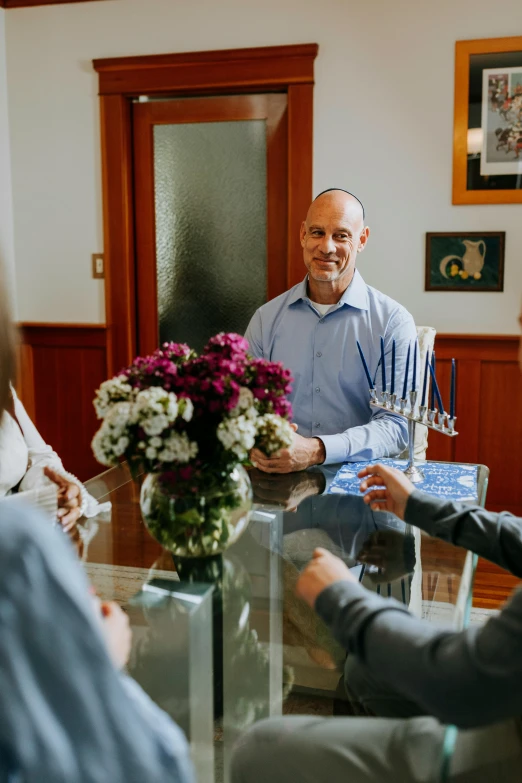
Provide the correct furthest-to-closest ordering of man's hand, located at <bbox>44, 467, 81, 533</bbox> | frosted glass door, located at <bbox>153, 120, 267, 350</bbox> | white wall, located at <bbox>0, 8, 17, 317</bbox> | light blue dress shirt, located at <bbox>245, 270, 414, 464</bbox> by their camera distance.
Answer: white wall, located at <bbox>0, 8, 17, 317</bbox> < frosted glass door, located at <bbox>153, 120, 267, 350</bbox> < light blue dress shirt, located at <bbox>245, 270, 414, 464</bbox> < man's hand, located at <bbox>44, 467, 81, 533</bbox>

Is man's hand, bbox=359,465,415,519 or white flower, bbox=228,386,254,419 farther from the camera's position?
man's hand, bbox=359,465,415,519

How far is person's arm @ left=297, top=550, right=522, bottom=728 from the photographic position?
0.91m

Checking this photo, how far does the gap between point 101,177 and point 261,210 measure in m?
0.86

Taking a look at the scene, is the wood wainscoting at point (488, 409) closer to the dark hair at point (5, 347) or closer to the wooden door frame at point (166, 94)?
the wooden door frame at point (166, 94)


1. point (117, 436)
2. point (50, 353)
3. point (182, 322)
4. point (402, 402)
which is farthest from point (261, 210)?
point (117, 436)

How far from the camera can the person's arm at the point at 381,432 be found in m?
2.08

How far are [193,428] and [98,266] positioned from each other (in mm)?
2866

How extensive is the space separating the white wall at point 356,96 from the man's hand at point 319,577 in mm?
2592

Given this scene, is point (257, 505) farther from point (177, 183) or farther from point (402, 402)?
point (177, 183)

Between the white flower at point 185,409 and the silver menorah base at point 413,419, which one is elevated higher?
the white flower at point 185,409

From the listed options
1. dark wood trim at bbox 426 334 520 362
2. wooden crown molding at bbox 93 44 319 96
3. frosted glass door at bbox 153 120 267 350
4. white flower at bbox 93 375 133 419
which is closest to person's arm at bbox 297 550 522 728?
white flower at bbox 93 375 133 419

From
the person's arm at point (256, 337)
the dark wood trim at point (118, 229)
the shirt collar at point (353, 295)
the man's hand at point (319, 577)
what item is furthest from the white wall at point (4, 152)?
the man's hand at point (319, 577)

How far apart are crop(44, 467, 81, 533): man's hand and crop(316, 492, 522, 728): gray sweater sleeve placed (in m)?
0.76

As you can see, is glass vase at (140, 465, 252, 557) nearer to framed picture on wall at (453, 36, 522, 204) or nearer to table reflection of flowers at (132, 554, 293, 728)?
table reflection of flowers at (132, 554, 293, 728)
